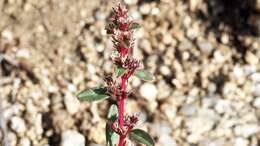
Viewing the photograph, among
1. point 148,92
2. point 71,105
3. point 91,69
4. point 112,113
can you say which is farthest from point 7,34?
point 112,113

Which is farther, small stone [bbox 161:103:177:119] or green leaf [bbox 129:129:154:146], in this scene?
small stone [bbox 161:103:177:119]

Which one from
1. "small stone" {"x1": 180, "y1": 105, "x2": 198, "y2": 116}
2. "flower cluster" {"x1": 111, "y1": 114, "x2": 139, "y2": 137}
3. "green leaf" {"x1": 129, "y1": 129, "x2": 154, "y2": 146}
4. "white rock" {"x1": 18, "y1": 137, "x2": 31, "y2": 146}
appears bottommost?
"green leaf" {"x1": 129, "y1": 129, "x2": 154, "y2": 146}

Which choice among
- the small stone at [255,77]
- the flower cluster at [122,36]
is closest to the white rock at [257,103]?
the small stone at [255,77]

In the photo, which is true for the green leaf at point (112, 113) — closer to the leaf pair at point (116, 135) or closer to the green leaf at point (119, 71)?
the leaf pair at point (116, 135)

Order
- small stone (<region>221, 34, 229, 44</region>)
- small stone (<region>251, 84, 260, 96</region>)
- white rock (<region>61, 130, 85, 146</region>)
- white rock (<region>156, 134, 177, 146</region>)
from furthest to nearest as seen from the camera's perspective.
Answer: small stone (<region>221, 34, 229, 44</region>) < small stone (<region>251, 84, 260, 96</region>) < white rock (<region>156, 134, 177, 146</region>) < white rock (<region>61, 130, 85, 146</region>)

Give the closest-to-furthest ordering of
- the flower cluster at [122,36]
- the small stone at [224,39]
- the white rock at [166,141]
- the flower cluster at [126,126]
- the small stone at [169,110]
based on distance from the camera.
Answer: the flower cluster at [122,36] < the flower cluster at [126,126] < the white rock at [166,141] < the small stone at [169,110] < the small stone at [224,39]

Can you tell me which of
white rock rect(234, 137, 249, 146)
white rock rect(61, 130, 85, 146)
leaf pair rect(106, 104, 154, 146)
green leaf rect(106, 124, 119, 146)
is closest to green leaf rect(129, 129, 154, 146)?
leaf pair rect(106, 104, 154, 146)

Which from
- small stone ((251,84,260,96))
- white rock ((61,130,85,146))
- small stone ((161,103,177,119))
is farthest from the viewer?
small stone ((251,84,260,96))

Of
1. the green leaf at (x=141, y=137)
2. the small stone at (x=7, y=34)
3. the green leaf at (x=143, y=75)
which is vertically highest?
the small stone at (x=7, y=34)

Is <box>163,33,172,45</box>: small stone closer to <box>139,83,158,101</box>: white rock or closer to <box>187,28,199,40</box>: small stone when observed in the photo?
<box>187,28,199,40</box>: small stone
